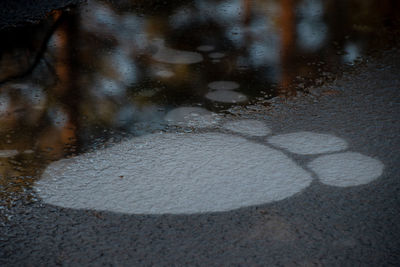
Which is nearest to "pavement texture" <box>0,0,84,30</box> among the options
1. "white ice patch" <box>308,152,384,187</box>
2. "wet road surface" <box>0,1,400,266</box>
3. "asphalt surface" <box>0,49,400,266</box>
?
"wet road surface" <box>0,1,400,266</box>

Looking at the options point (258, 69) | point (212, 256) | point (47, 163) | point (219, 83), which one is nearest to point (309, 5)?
point (258, 69)

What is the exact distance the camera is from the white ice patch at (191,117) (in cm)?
296

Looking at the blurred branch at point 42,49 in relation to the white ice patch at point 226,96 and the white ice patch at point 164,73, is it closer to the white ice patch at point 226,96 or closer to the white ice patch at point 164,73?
the white ice patch at point 164,73

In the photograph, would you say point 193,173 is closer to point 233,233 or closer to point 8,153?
point 233,233

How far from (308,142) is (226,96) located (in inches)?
32.6

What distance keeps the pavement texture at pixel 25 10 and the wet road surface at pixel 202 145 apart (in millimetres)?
371

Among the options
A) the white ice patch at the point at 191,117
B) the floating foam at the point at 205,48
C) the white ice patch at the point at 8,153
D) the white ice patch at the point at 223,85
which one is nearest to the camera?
the white ice patch at the point at 8,153

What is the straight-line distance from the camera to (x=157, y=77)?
3660 mm

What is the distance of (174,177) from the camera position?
239 cm

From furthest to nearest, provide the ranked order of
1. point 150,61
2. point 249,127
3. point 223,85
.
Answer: point 150,61, point 223,85, point 249,127

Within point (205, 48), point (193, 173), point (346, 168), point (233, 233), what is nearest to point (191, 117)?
point (193, 173)

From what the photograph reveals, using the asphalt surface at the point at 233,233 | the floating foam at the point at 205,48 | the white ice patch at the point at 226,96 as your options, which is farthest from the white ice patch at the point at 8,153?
the floating foam at the point at 205,48

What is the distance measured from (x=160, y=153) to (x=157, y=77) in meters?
1.18

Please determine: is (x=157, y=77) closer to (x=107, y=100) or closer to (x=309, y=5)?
(x=107, y=100)
